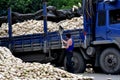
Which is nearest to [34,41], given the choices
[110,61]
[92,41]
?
[92,41]

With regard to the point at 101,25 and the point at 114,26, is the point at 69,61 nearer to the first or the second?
the point at 101,25

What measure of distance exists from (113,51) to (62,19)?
6579 millimetres

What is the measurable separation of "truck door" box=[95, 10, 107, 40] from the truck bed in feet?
2.71

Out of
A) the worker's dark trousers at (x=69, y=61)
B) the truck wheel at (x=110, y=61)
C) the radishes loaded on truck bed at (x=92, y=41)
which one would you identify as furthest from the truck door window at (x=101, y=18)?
the worker's dark trousers at (x=69, y=61)

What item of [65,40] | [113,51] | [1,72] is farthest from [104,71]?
[1,72]

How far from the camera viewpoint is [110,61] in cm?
1967

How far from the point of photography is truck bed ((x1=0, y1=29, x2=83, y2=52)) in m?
21.0

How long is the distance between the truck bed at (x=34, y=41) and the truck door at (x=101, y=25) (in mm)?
825

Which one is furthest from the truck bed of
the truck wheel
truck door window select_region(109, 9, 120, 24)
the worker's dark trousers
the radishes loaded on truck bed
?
truck door window select_region(109, 9, 120, 24)

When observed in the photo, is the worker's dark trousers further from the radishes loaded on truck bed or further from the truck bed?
the truck bed

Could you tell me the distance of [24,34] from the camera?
23688 millimetres

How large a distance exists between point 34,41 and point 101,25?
4.21m

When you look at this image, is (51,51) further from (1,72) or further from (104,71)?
(1,72)

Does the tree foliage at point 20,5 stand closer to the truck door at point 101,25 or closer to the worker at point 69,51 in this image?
the truck door at point 101,25
